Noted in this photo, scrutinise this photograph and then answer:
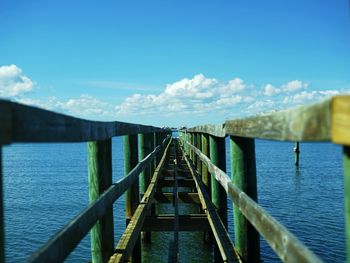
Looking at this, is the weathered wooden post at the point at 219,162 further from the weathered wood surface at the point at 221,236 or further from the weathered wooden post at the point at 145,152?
the weathered wooden post at the point at 145,152

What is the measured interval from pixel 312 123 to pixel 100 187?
2.63 m

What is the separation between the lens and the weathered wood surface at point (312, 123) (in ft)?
4.61

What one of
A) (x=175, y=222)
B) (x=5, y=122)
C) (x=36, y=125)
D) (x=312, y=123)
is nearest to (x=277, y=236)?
(x=312, y=123)

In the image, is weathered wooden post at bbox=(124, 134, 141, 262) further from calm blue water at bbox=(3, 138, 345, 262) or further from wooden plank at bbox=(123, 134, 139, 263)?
calm blue water at bbox=(3, 138, 345, 262)

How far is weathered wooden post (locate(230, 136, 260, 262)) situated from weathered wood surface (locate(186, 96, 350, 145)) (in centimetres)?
126

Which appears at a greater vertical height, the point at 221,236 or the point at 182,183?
the point at 221,236

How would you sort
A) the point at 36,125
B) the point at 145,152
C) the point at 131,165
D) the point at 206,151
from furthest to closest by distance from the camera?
the point at 145,152 < the point at 206,151 < the point at 131,165 < the point at 36,125

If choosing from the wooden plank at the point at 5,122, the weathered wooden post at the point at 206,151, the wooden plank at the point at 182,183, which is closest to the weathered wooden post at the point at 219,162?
the weathered wooden post at the point at 206,151

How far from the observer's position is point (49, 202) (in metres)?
30.6

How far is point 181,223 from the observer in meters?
8.01

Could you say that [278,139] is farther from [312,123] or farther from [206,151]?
[206,151]

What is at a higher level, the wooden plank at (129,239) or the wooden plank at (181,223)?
the wooden plank at (129,239)

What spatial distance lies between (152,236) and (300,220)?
914cm

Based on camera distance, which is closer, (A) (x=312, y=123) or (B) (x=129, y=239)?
(A) (x=312, y=123)
